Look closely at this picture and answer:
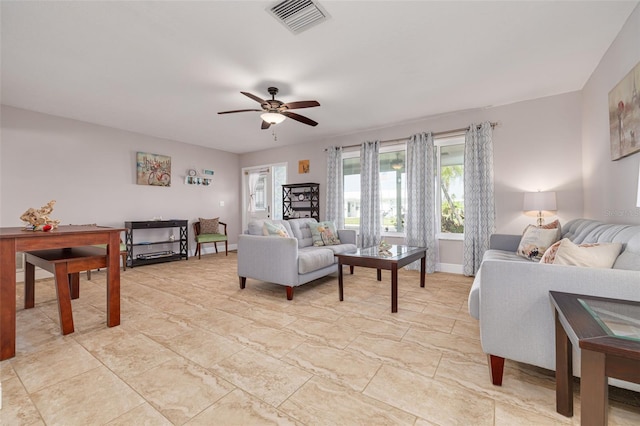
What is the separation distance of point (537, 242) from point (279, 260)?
274 centimetres

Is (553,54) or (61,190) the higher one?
(553,54)

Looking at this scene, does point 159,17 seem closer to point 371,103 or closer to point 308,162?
point 371,103

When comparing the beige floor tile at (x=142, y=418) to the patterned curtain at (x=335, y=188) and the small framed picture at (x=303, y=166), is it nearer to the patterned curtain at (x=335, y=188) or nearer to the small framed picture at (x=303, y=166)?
the patterned curtain at (x=335, y=188)

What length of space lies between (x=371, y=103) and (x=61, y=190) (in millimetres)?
5022

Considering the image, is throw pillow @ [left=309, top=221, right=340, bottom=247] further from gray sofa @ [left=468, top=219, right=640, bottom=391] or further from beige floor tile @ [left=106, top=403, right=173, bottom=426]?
beige floor tile @ [left=106, top=403, right=173, bottom=426]

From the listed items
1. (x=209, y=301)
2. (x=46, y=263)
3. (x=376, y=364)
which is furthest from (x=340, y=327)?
(x=46, y=263)

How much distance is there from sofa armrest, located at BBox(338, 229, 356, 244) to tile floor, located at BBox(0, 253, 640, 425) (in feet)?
4.72

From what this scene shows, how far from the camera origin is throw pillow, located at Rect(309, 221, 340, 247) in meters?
4.13

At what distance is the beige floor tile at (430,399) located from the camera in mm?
1327

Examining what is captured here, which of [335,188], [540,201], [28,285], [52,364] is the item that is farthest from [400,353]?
[335,188]

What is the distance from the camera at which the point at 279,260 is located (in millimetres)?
3113

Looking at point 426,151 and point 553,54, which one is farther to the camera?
point 426,151

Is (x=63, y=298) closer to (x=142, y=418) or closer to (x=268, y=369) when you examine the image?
(x=142, y=418)

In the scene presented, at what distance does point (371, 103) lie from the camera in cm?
391
